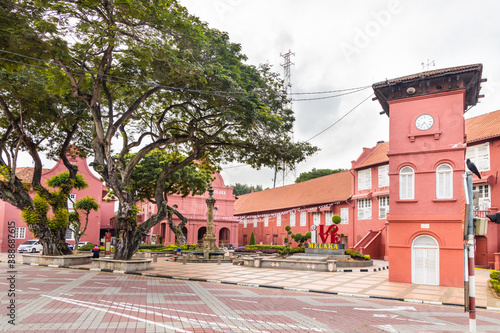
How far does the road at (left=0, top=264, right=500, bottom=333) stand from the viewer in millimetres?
7602

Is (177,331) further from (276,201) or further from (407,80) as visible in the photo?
(276,201)

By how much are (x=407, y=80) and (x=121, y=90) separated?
12.9 m

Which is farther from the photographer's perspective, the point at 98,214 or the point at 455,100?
the point at 98,214

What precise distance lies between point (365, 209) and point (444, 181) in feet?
55.9

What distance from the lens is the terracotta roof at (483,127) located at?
2401cm

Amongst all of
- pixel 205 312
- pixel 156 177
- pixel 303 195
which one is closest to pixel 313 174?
pixel 303 195

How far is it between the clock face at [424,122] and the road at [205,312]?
7785mm

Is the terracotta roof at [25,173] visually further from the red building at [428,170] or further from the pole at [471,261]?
the pole at [471,261]

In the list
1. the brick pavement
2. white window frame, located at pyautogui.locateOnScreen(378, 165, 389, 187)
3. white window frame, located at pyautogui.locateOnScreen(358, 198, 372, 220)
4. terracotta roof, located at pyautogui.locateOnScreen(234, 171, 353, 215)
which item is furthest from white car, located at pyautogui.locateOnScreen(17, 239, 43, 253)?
white window frame, located at pyautogui.locateOnScreen(378, 165, 389, 187)

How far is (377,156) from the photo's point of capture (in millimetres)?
32125

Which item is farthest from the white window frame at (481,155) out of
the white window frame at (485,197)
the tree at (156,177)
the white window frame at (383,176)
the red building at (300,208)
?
the tree at (156,177)

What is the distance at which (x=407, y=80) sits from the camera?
16.6 metres

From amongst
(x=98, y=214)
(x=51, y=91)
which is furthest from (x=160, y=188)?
(x=98, y=214)

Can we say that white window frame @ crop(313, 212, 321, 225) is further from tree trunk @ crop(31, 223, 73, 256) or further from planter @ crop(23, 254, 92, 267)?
tree trunk @ crop(31, 223, 73, 256)
